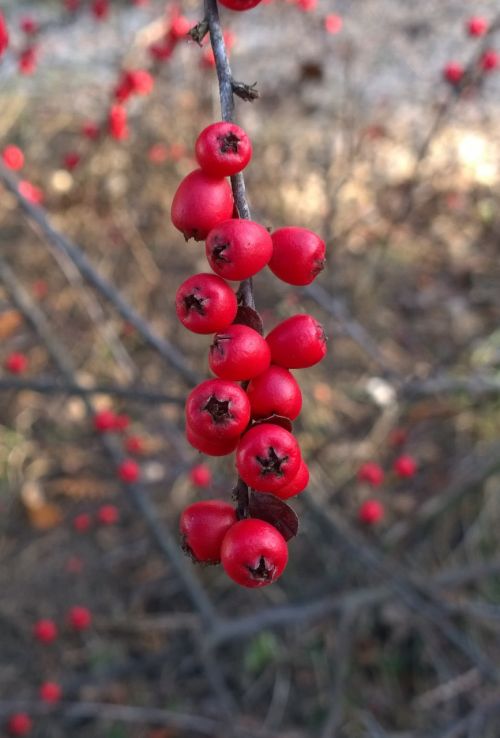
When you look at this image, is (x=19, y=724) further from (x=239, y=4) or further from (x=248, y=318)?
(x=239, y=4)

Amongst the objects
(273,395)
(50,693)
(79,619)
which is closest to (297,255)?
(273,395)

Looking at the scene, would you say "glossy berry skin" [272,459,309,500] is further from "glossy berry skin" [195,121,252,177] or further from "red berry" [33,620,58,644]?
"red berry" [33,620,58,644]

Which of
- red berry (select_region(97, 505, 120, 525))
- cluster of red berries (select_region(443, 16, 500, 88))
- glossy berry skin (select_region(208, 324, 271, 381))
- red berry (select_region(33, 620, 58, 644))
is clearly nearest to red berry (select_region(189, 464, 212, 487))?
red berry (select_region(97, 505, 120, 525))

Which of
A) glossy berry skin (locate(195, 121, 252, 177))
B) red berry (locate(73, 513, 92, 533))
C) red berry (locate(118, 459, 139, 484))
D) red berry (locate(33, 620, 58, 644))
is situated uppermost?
red berry (locate(73, 513, 92, 533))

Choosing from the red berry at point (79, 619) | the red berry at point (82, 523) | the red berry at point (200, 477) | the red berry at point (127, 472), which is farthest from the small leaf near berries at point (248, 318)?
the red berry at point (82, 523)

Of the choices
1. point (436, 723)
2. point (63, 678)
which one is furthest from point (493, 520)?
point (63, 678)

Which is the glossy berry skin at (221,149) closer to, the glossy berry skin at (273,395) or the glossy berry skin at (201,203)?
the glossy berry skin at (201,203)
